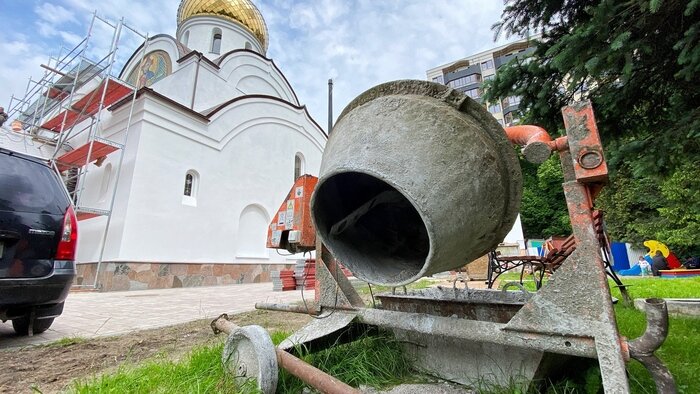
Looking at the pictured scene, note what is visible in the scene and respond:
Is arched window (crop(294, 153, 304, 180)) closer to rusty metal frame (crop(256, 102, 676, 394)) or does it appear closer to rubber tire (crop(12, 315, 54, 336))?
rubber tire (crop(12, 315, 54, 336))

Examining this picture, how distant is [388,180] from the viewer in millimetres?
1246

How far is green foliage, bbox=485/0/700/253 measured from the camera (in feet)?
7.63

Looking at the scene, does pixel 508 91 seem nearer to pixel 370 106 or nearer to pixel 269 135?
pixel 370 106

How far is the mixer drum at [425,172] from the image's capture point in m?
1.25

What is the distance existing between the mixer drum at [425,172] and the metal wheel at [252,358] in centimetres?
50

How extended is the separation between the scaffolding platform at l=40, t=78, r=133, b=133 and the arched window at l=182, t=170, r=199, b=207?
312 cm

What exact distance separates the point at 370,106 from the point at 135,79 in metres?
20.2

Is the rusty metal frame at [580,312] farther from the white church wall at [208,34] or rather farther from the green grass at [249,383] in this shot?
the white church wall at [208,34]

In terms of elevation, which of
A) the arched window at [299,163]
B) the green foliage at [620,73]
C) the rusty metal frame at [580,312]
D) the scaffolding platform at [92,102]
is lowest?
the rusty metal frame at [580,312]

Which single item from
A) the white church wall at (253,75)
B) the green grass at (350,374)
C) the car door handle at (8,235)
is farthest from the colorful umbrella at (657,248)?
the white church wall at (253,75)

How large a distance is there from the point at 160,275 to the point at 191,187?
3.07 meters

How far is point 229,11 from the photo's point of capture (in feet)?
61.1

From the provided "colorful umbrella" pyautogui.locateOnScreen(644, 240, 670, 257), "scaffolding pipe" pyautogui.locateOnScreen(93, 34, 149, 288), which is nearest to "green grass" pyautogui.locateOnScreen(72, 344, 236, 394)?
"scaffolding pipe" pyautogui.locateOnScreen(93, 34, 149, 288)

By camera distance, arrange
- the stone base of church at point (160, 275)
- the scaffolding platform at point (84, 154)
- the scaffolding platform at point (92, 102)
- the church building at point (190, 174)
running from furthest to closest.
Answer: the scaffolding platform at point (92, 102) → the scaffolding platform at point (84, 154) → the church building at point (190, 174) → the stone base of church at point (160, 275)
